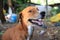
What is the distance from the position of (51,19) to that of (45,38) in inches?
72.4

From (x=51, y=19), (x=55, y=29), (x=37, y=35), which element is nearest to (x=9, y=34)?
(x=37, y=35)

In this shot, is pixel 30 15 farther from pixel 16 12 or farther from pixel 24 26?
pixel 16 12

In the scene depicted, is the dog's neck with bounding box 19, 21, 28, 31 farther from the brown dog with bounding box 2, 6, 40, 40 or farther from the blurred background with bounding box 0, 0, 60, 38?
the blurred background with bounding box 0, 0, 60, 38

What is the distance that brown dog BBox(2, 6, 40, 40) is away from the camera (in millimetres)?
5305

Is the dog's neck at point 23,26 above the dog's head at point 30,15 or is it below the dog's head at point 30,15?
below

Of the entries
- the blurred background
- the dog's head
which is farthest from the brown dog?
the blurred background

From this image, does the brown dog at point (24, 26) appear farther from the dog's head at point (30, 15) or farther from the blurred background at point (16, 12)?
the blurred background at point (16, 12)

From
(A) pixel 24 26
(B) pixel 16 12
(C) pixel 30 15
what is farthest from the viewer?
(B) pixel 16 12

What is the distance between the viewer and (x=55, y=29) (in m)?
7.45

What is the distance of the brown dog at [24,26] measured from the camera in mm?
5305

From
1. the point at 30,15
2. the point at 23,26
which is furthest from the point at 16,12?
the point at 23,26

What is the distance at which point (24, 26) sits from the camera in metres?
5.30

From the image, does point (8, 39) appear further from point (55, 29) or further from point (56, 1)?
point (56, 1)

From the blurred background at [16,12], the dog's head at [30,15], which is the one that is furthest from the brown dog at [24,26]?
the blurred background at [16,12]
